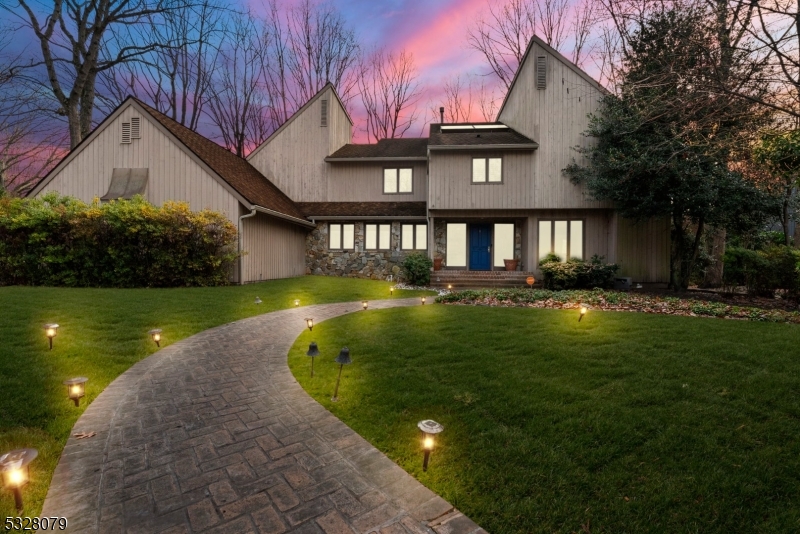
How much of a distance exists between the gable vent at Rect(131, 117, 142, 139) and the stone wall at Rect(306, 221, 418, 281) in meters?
7.88

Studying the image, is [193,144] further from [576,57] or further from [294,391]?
[576,57]

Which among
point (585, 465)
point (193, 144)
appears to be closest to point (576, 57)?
point (193, 144)

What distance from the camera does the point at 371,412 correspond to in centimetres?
357

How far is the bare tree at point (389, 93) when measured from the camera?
90.9 ft

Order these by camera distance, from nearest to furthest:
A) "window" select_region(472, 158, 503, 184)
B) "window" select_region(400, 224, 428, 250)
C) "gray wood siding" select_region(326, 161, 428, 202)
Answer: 1. "window" select_region(472, 158, 503, 184)
2. "window" select_region(400, 224, 428, 250)
3. "gray wood siding" select_region(326, 161, 428, 202)

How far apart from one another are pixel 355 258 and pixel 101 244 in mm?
9591

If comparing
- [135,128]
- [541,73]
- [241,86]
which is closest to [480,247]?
[541,73]

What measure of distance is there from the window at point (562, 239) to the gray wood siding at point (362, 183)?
20.6 ft

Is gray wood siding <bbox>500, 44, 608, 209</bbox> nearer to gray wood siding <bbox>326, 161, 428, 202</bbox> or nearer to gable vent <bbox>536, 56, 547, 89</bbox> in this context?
gable vent <bbox>536, 56, 547, 89</bbox>

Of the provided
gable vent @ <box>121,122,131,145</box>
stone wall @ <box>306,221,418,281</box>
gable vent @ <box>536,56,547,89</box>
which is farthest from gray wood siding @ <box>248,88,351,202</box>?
gable vent @ <box>536,56,547,89</box>

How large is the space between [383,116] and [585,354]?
27899mm

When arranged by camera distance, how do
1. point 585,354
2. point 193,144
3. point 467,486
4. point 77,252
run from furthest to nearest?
point 193,144, point 77,252, point 585,354, point 467,486

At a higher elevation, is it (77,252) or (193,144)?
(193,144)

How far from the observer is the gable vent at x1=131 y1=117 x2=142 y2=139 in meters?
13.7
